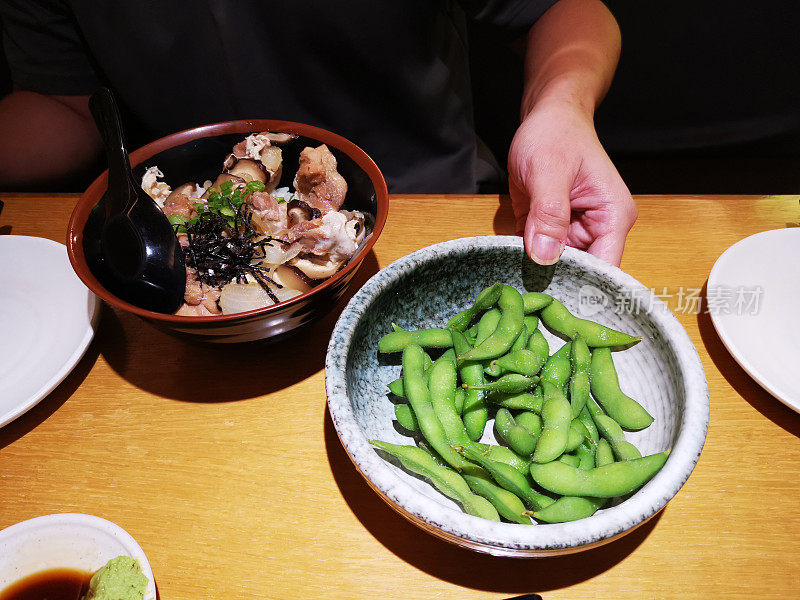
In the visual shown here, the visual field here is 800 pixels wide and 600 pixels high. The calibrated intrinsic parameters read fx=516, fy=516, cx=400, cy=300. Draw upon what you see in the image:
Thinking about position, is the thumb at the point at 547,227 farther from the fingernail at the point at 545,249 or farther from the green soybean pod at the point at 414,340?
the green soybean pod at the point at 414,340

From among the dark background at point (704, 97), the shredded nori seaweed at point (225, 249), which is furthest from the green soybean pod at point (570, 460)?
the dark background at point (704, 97)

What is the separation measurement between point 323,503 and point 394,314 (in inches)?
13.9

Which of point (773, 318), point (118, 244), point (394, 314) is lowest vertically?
point (773, 318)

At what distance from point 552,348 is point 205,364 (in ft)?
2.35

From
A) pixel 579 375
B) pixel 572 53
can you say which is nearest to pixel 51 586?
pixel 579 375

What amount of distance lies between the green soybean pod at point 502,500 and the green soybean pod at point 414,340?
10.2 inches

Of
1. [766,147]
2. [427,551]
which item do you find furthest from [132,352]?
[766,147]

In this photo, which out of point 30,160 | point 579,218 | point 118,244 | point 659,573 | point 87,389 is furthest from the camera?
point 30,160

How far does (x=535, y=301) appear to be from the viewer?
3.23 feet

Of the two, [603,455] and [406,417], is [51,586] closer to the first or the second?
[406,417]

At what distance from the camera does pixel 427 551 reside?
2.70 feet

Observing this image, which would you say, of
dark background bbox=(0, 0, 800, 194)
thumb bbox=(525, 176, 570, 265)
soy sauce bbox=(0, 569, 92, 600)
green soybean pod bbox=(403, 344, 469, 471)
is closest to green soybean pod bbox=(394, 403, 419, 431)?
green soybean pod bbox=(403, 344, 469, 471)

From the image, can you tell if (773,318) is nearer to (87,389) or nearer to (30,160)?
(87,389)

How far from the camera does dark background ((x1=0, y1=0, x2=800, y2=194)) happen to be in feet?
8.32
